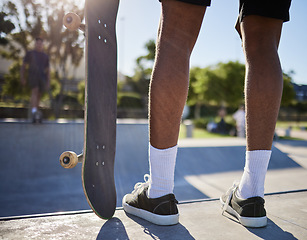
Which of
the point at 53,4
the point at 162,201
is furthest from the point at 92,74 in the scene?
the point at 53,4

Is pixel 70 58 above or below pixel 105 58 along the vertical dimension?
above

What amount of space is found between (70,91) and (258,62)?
25484 mm

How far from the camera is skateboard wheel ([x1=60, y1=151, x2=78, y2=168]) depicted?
1.18 m

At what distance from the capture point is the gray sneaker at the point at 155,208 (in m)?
1.21

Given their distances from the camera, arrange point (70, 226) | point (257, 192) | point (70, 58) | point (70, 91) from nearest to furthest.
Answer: point (70, 226)
point (257, 192)
point (70, 58)
point (70, 91)

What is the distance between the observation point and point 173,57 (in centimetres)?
120

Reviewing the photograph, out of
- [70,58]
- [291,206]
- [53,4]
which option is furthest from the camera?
[70,58]

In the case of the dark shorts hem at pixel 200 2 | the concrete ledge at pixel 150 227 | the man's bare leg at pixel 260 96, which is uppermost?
the dark shorts hem at pixel 200 2

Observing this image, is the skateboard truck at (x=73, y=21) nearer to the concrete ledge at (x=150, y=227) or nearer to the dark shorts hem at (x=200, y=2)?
the dark shorts hem at (x=200, y=2)

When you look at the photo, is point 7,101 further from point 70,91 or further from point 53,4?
point 70,91

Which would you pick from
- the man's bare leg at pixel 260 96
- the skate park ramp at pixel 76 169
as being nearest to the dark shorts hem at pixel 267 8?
the man's bare leg at pixel 260 96

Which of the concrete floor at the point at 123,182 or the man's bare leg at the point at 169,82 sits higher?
the man's bare leg at the point at 169,82

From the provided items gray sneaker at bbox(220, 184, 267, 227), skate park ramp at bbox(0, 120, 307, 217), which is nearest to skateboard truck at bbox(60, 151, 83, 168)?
gray sneaker at bbox(220, 184, 267, 227)

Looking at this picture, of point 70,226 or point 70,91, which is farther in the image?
point 70,91
